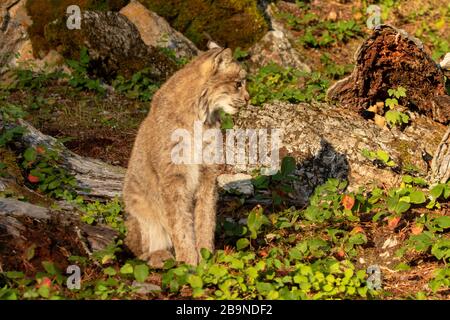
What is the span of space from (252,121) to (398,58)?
1.92m

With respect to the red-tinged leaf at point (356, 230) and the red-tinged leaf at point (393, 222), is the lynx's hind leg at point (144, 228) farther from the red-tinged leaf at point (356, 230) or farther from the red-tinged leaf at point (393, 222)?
the red-tinged leaf at point (393, 222)

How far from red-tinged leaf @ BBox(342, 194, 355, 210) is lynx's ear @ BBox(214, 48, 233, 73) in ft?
6.30

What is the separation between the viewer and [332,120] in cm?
935

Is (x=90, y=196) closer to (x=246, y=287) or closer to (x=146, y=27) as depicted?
(x=246, y=287)

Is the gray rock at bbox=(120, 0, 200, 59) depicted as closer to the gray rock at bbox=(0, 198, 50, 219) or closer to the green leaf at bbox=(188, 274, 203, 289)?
the gray rock at bbox=(0, 198, 50, 219)

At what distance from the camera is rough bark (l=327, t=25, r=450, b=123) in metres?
9.13

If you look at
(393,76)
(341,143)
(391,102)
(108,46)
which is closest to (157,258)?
(341,143)

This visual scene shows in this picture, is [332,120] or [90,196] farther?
[332,120]

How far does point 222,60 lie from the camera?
22.7ft

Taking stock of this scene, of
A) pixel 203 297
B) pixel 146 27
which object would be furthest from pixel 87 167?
pixel 146 27

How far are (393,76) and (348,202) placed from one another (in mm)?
2279

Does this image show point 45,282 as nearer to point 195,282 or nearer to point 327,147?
point 195,282

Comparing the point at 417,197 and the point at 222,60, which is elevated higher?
the point at 222,60

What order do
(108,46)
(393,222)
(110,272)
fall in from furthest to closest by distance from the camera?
(108,46)
(393,222)
(110,272)
